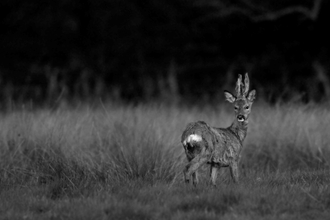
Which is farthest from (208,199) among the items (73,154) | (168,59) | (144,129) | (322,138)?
(168,59)

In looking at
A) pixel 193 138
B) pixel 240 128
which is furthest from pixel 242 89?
pixel 193 138

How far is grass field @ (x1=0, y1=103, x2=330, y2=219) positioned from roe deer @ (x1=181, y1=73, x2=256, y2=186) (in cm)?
25

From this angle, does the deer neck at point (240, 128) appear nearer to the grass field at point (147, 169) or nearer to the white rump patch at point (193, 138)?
the grass field at point (147, 169)

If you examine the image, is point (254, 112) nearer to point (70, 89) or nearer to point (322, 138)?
point (322, 138)

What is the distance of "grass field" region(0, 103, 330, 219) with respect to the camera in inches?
271

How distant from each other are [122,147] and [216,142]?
85.4 inches

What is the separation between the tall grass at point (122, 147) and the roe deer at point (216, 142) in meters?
0.99

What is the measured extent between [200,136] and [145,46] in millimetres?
19918

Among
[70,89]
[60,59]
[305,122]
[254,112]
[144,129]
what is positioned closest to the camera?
[144,129]

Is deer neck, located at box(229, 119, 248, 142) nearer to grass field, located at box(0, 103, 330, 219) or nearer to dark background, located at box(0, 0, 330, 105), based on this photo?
grass field, located at box(0, 103, 330, 219)

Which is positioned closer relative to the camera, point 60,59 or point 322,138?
point 322,138

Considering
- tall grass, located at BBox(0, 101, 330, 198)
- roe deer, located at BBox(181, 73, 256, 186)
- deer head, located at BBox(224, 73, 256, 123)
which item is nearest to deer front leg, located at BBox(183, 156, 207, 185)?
roe deer, located at BBox(181, 73, 256, 186)

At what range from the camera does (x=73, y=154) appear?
9898 millimetres

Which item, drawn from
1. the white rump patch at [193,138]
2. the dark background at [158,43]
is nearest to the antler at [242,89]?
the white rump patch at [193,138]
